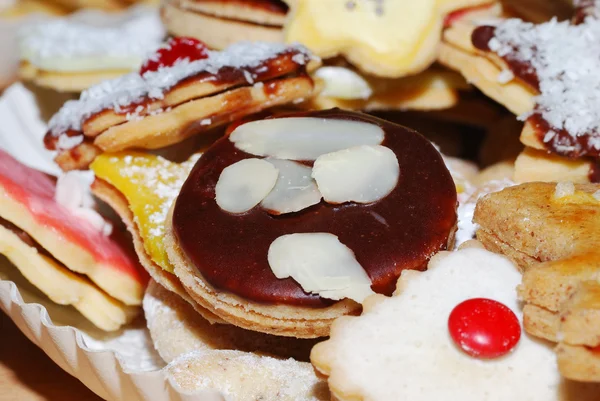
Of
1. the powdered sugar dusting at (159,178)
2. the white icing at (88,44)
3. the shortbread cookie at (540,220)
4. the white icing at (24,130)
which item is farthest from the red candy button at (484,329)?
the white icing at (24,130)

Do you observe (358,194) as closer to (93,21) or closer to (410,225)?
(410,225)

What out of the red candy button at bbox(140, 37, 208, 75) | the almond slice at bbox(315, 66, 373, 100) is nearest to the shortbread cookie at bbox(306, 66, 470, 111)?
the almond slice at bbox(315, 66, 373, 100)

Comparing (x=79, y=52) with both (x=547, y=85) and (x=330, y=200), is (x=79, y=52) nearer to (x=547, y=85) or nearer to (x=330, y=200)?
(x=330, y=200)

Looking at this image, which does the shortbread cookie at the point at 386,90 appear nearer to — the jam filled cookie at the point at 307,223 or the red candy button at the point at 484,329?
the jam filled cookie at the point at 307,223

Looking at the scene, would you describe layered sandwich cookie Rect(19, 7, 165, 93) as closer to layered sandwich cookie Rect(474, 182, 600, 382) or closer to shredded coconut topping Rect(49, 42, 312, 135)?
shredded coconut topping Rect(49, 42, 312, 135)

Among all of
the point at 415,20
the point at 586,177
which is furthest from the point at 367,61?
the point at 586,177

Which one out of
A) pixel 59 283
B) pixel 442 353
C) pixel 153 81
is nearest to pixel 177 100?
pixel 153 81
